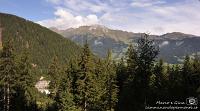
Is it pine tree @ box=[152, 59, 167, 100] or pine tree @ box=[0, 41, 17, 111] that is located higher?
pine tree @ box=[0, 41, 17, 111]

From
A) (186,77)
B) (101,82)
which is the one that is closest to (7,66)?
(101,82)

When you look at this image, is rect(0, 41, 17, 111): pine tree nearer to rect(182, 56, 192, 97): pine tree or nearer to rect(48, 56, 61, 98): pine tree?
rect(48, 56, 61, 98): pine tree

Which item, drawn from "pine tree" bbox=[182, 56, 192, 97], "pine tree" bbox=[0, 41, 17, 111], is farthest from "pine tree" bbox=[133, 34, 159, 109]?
"pine tree" bbox=[0, 41, 17, 111]

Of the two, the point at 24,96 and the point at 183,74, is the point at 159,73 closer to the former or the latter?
the point at 183,74

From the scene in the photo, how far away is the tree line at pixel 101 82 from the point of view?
51719 millimetres

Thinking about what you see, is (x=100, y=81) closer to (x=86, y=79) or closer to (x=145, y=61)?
(x=86, y=79)

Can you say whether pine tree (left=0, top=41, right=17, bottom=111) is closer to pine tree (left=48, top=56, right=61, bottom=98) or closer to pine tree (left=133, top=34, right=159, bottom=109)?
pine tree (left=48, top=56, right=61, bottom=98)

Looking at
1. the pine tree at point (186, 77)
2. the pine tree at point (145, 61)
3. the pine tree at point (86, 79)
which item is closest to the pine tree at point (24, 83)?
the pine tree at point (86, 79)

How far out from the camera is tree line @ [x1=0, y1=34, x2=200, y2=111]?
170 ft

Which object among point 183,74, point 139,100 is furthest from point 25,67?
point 183,74

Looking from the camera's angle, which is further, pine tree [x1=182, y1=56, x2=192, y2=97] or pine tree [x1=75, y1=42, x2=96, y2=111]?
pine tree [x1=182, y1=56, x2=192, y2=97]

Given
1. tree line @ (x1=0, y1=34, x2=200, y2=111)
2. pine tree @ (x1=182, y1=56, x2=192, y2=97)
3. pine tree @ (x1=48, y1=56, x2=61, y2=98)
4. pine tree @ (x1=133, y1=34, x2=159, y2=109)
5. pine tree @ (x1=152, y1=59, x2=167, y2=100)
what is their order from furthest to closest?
pine tree @ (x1=48, y1=56, x2=61, y2=98), pine tree @ (x1=182, y1=56, x2=192, y2=97), pine tree @ (x1=152, y1=59, x2=167, y2=100), tree line @ (x1=0, y1=34, x2=200, y2=111), pine tree @ (x1=133, y1=34, x2=159, y2=109)

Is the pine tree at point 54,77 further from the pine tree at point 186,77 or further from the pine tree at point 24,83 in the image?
the pine tree at point 186,77

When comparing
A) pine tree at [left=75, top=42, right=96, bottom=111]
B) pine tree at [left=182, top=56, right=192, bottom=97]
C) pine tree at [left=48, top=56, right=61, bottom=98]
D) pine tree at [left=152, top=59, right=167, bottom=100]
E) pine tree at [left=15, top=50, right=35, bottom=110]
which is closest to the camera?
pine tree at [left=75, top=42, right=96, bottom=111]
